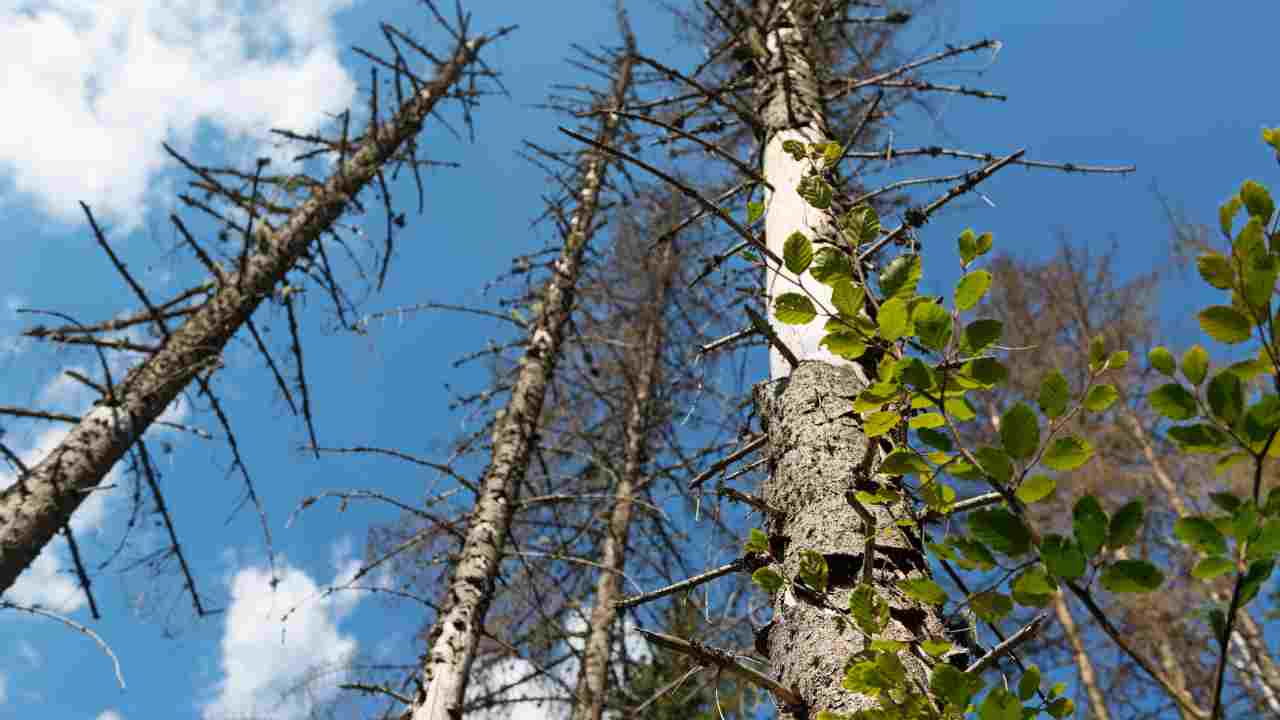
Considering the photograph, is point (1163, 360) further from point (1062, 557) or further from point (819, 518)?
point (819, 518)

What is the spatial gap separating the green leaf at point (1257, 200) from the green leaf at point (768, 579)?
28.7 inches

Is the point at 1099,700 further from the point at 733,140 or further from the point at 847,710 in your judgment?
the point at 847,710

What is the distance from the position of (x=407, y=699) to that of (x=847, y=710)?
2.63 m

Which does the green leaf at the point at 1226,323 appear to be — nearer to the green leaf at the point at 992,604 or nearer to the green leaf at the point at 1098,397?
the green leaf at the point at 1098,397

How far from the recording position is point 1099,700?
7.44 m

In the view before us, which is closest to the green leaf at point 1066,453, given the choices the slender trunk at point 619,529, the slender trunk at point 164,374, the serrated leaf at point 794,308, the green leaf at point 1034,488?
the green leaf at point 1034,488

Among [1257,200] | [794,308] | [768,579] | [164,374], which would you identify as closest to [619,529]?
[164,374]

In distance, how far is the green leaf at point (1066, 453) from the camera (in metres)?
0.81

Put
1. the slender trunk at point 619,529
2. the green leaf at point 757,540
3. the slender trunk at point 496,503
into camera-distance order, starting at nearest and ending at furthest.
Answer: the green leaf at point 757,540
the slender trunk at point 496,503
the slender trunk at point 619,529

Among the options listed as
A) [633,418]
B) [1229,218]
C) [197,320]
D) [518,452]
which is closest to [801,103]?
[1229,218]

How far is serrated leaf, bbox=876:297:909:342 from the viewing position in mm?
906

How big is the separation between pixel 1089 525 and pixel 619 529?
18.8 ft

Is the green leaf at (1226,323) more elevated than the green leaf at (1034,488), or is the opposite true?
the green leaf at (1226,323)

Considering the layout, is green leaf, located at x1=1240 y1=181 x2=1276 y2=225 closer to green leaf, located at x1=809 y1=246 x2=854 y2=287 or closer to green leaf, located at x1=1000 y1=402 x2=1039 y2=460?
green leaf, located at x1=1000 y1=402 x2=1039 y2=460
